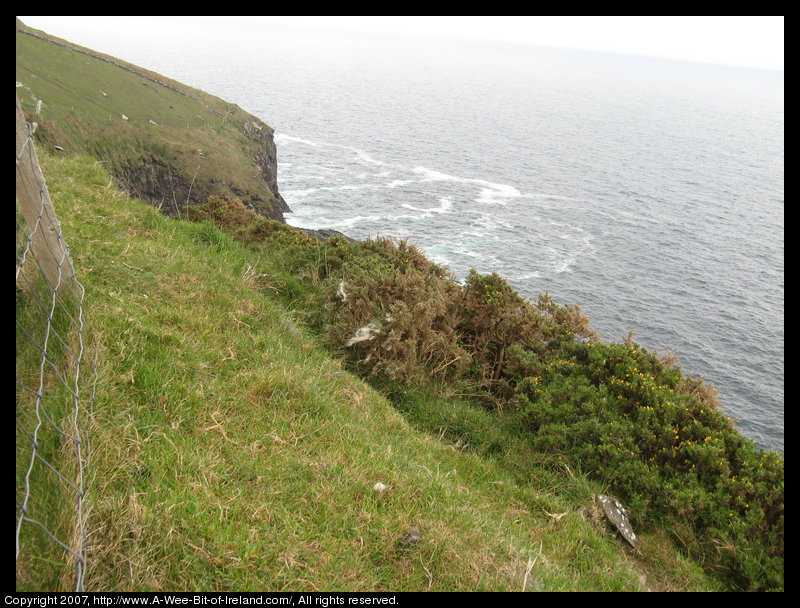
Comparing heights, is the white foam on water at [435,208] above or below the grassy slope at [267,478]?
above

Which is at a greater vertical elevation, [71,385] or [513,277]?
[71,385]

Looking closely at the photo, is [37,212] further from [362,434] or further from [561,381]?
[561,381]

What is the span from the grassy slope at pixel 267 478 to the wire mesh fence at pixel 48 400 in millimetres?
209

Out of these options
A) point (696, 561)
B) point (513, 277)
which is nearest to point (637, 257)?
point (513, 277)

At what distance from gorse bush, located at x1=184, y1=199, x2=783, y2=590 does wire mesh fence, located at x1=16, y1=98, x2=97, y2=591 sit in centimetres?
528

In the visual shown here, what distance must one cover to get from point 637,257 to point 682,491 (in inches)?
2086

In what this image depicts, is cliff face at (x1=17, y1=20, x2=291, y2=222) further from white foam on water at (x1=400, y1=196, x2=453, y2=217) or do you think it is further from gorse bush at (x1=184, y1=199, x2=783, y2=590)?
gorse bush at (x1=184, y1=199, x2=783, y2=590)

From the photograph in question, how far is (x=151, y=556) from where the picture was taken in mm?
4332

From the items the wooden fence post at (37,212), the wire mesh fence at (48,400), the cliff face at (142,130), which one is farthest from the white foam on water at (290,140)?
the wooden fence post at (37,212)

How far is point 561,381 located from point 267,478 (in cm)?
761

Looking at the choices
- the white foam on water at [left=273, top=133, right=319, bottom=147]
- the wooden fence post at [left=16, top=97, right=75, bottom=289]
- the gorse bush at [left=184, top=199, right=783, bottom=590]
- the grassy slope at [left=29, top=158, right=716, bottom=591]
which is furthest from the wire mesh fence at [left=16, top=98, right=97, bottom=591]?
the white foam on water at [left=273, top=133, right=319, bottom=147]

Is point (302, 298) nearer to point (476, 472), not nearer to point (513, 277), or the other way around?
point (476, 472)

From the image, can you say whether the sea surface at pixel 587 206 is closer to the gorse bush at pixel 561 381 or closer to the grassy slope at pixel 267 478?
the gorse bush at pixel 561 381

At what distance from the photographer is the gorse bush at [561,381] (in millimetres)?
8422
